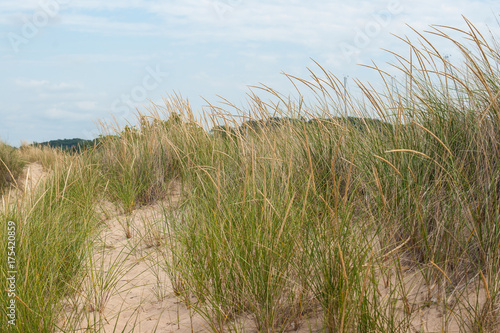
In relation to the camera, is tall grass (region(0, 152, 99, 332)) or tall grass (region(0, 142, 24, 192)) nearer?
tall grass (region(0, 152, 99, 332))

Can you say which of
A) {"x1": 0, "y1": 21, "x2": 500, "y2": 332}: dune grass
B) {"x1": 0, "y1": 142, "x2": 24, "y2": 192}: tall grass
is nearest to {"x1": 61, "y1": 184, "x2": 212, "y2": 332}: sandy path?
{"x1": 0, "y1": 21, "x2": 500, "y2": 332}: dune grass

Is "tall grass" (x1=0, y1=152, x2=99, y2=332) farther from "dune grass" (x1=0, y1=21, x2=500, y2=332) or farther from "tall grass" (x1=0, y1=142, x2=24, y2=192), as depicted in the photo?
"tall grass" (x1=0, y1=142, x2=24, y2=192)

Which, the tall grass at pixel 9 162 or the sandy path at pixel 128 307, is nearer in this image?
the sandy path at pixel 128 307

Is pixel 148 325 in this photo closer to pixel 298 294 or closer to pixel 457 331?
pixel 298 294

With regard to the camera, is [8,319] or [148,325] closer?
[8,319]

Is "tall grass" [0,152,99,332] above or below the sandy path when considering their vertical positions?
above

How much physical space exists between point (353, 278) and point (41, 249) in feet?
5.32

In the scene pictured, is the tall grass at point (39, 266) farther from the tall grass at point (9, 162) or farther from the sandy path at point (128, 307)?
the tall grass at point (9, 162)

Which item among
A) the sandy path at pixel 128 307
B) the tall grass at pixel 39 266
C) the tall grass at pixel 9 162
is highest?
the tall grass at pixel 9 162

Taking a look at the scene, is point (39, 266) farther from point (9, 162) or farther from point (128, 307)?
point (9, 162)

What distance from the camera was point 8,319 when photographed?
1838 millimetres

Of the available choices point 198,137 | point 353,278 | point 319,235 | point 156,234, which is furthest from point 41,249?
point 198,137

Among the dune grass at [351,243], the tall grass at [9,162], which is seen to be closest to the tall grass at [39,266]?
the dune grass at [351,243]

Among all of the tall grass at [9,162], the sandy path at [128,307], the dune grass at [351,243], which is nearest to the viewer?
the dune grass at [351,243]
